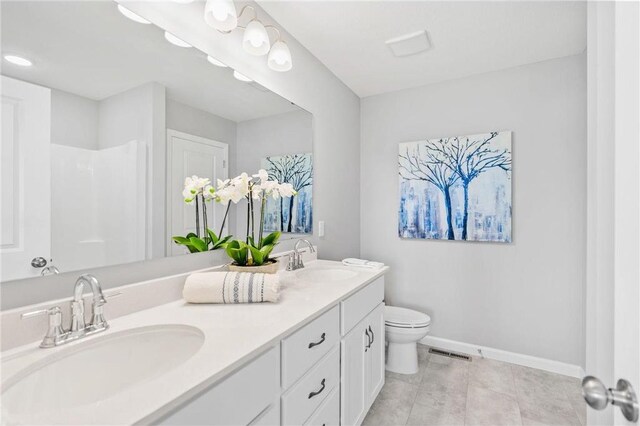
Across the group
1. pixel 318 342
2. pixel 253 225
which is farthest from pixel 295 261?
pixel 318 342

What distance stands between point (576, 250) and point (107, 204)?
9.13 feet

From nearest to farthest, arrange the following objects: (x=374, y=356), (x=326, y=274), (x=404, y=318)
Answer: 1. (x=374, y=356)
2. (x=326, y=274)
3. (x=404, y=318)

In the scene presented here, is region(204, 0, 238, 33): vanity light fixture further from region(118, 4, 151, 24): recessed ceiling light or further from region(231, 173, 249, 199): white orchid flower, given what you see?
region(231, 173, 249, 199): white orchid flower

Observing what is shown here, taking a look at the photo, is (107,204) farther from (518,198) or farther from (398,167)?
(518,198)

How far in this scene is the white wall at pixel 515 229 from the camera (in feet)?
6.91

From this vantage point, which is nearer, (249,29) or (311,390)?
(311,390)

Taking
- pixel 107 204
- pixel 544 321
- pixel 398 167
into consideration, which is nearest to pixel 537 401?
pixel 544 321

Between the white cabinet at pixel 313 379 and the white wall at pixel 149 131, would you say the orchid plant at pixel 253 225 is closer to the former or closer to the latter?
the white wall at pixel 149 131

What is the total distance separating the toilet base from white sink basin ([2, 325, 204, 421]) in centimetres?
169

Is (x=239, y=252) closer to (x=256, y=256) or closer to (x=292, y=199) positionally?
(x=256, y=256)

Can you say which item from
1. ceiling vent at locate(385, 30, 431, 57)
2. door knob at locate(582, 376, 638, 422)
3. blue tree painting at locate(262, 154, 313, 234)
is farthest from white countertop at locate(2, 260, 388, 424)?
ceiling vent at locate(385, 30, 431, 57)

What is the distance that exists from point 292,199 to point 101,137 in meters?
1.12

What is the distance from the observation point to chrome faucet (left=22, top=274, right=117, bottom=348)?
2.60 ft

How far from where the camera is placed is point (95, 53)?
1.01 meters
